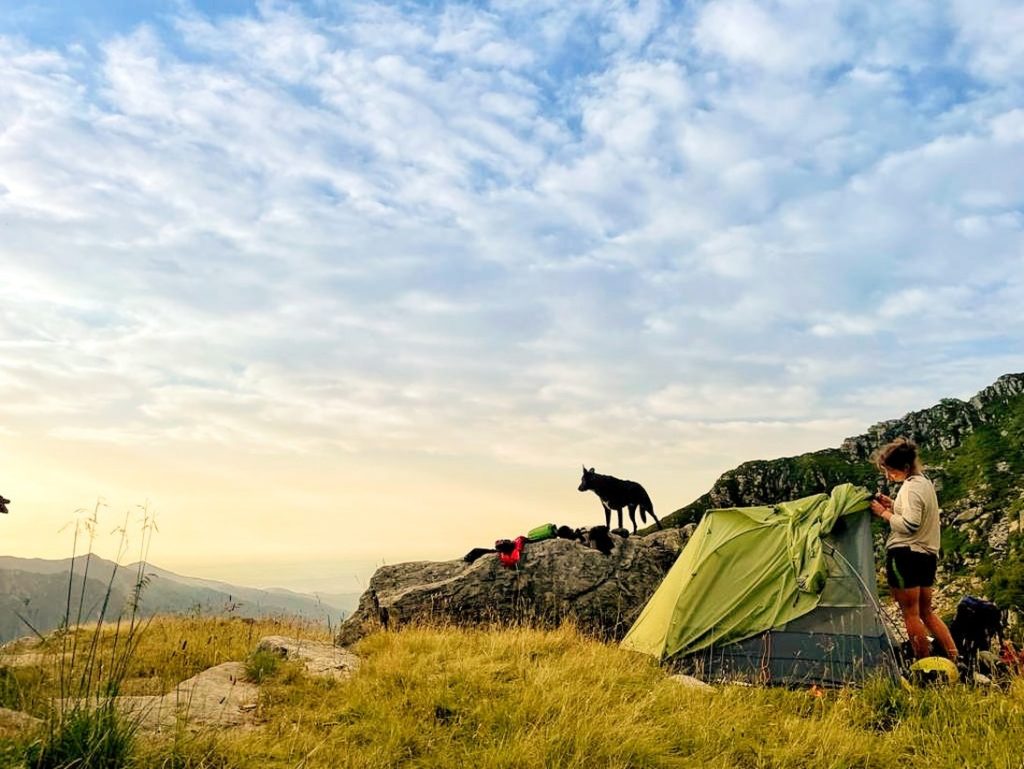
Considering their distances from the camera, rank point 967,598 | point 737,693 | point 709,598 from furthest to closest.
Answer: point 709,598, point 967,598, point 737,693

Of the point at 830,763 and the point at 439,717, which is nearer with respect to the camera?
the point at 830,763

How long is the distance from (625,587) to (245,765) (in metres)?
9.04

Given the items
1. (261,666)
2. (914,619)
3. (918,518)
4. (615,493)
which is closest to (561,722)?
(261,666)

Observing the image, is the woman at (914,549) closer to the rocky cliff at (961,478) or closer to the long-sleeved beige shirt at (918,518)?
the long-sleeved beige shirt at (918,518)

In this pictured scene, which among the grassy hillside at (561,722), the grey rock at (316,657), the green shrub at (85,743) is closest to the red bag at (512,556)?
the grey rock at (316,657)

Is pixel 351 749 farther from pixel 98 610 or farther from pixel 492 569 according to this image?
pixel 492 569

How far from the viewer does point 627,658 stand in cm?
887

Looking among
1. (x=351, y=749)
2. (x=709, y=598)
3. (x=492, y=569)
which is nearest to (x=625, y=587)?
(x=492, y=569)

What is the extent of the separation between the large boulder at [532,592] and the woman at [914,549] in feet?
16.0

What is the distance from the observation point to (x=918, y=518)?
25.9 ft

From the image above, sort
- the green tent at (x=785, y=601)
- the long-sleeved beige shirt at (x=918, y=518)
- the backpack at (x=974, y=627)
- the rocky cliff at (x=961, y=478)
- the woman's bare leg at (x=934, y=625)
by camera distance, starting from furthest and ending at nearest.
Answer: the rocky cliff at (x=961, y=478) → the green tent at (x=785, y=601) → the backpack at (x=974, y=627) → the woman's bare leg at (x=934, y=625) → the long-sleeved beige shirt at (x=918, y=518)

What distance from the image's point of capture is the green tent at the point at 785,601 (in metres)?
8.76

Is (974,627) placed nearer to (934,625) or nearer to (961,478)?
(934,625)

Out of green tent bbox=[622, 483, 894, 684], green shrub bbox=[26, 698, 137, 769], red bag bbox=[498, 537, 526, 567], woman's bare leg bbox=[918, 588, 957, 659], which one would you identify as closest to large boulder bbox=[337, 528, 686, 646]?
red bag bbox=[498, 537, 526, 567]
